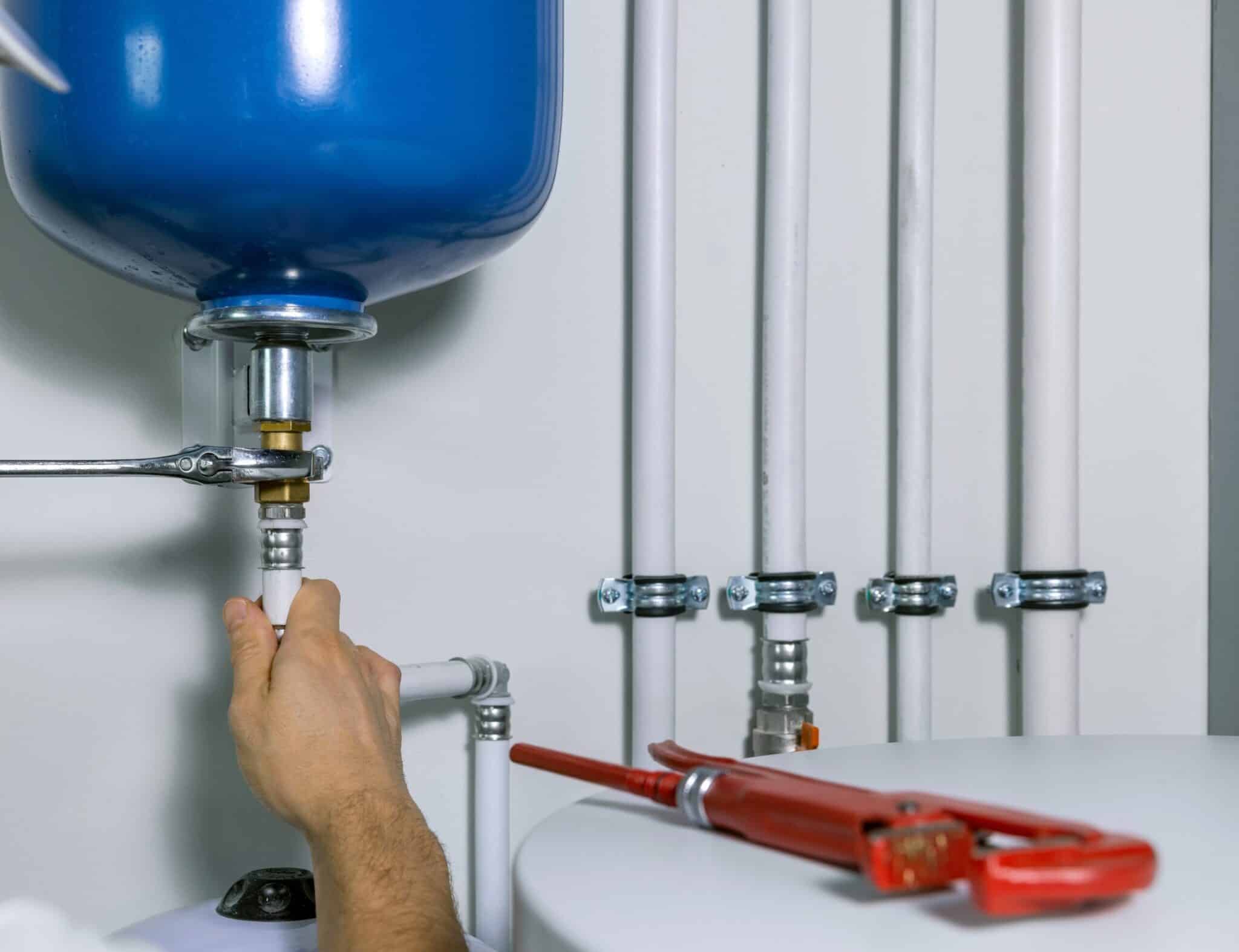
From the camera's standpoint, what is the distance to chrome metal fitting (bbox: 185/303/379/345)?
2.19ft

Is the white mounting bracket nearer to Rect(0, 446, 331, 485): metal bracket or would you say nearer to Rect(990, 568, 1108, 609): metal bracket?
Rect(0, 446, 331, 485): metal bracket

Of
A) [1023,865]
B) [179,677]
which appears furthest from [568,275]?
[1023,865]

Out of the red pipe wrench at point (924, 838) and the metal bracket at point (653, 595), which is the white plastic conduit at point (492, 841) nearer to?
the metal bracket at point (653, 595)

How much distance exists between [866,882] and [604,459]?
0.60 metres

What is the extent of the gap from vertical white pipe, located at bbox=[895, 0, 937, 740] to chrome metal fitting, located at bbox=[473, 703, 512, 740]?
308mm

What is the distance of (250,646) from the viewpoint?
66 centimetres

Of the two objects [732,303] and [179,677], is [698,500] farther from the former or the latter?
[179,677]

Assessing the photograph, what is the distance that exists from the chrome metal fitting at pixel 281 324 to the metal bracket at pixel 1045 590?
0.54 m

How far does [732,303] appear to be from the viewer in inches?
37.9

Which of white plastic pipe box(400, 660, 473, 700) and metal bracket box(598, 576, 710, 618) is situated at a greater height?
metal bracket box(598, 576, 710, 618)

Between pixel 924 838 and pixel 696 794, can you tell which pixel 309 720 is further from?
pixel 924 838

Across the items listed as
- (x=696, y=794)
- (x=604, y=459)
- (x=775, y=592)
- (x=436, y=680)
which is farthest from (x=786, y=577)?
(x=696, y=794)

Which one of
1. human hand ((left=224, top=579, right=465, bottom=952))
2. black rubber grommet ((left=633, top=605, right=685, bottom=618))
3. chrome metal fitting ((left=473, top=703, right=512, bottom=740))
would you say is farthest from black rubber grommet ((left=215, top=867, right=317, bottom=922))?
black rubber grommet ((left=633, top=605, right=685, bottom=618))

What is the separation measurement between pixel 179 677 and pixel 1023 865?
0.67 m
